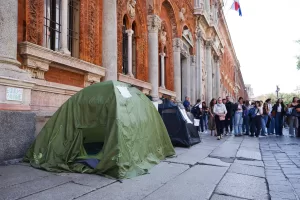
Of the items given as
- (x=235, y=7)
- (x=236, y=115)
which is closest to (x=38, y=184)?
(x=236, y=115)

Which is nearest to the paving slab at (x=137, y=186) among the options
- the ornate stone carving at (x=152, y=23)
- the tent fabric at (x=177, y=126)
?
the tent fabric at (x=177, y=126)

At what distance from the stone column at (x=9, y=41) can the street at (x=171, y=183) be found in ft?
5.54

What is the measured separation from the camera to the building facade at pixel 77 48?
5.19 m

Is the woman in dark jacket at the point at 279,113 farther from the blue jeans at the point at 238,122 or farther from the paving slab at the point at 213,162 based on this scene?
the paving slab at the point at 213,162

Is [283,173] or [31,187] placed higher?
[31,187]

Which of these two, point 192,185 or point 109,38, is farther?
point 109,38

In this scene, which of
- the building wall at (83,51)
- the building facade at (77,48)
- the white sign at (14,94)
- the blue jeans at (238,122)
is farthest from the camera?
the blue jeans at (238,122)

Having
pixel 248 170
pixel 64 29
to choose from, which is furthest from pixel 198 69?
pixel 248 170

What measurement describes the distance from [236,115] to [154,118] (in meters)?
7.23

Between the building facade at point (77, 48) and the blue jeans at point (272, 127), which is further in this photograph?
the blue jeans at point (272, 127)

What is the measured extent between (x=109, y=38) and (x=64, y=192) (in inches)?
246

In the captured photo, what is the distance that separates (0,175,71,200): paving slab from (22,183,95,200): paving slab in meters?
0.13

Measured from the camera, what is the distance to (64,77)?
702 centimetres

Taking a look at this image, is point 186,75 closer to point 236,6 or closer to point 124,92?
point 236,6
